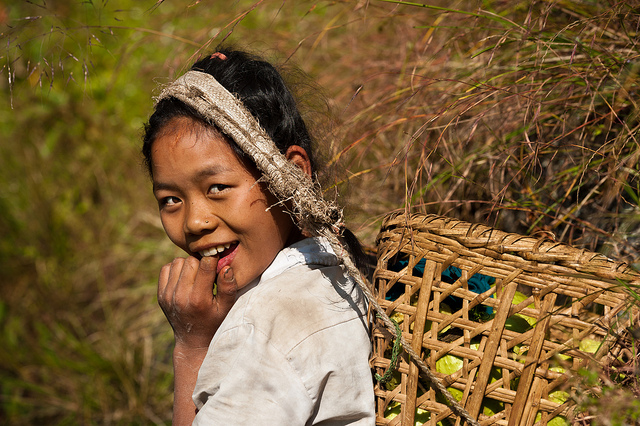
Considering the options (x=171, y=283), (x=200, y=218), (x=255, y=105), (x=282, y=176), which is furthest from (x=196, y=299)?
(x=255, y=105)

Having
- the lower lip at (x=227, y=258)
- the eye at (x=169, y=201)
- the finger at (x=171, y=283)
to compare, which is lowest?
the finger at (x=171, y=283)

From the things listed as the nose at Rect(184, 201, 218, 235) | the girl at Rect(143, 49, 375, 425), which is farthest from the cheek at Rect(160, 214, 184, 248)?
the nose at Rect(184, 201, 218, 235)

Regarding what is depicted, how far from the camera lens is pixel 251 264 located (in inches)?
62.6

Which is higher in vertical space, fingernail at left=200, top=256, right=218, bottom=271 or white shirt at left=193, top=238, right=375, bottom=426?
fingernail at left=200, top=256, right=218, bottom=271

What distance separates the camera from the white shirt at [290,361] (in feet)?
4.30

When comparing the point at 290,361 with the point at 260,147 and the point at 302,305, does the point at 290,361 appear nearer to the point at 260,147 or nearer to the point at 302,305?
the point at 302,305

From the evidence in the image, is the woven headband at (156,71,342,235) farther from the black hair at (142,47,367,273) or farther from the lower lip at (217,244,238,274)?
the lower lip at (217,244,238,274)

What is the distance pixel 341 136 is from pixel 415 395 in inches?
50.4

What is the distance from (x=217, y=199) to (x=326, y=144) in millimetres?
624

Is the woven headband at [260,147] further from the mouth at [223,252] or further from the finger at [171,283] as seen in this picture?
the finger at [171,283]

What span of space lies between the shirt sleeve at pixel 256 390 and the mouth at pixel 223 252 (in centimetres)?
29

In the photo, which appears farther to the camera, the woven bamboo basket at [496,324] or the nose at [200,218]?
the nose at [200,218]

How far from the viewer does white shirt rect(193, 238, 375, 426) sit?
1311 mm

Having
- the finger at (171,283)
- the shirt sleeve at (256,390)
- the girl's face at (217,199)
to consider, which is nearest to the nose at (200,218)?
Answer: the girl's face at (217,199)
